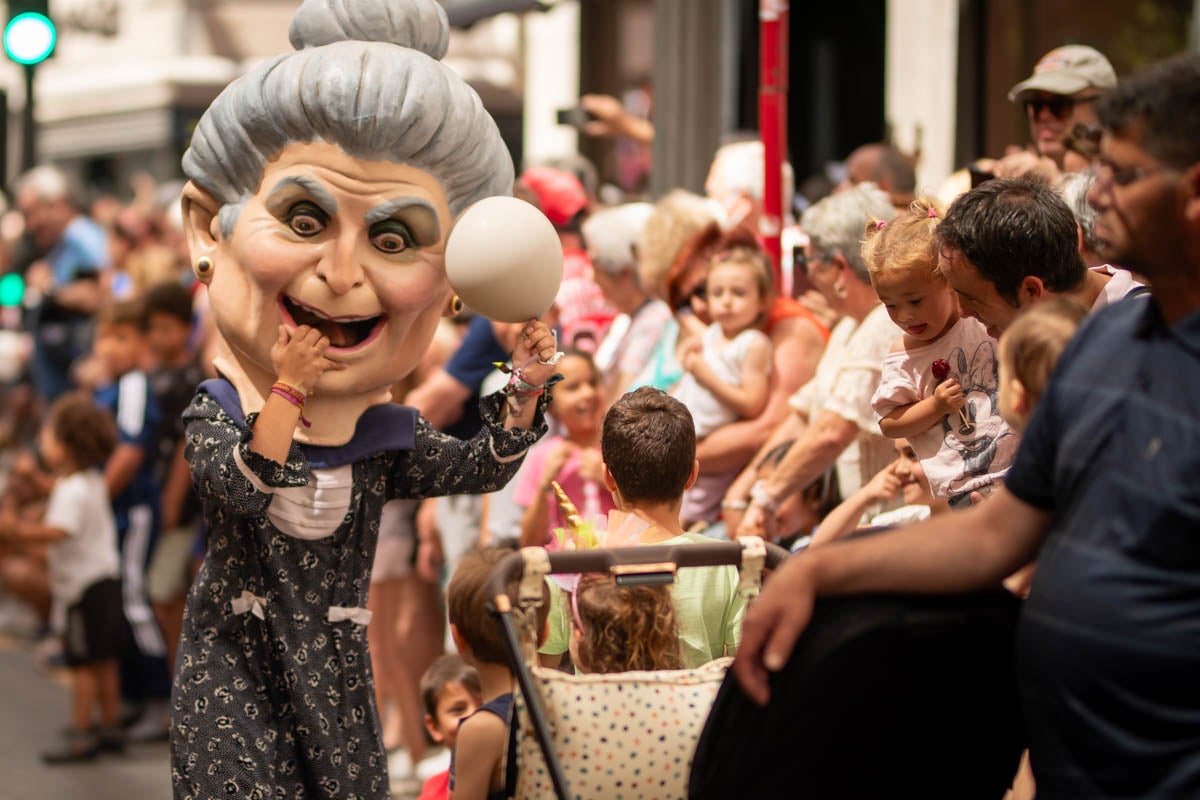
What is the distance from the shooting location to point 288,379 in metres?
3.50

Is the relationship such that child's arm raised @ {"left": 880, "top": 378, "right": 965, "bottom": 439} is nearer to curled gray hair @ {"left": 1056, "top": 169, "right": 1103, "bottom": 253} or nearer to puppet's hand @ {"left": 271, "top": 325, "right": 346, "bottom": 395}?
curled gray hair @ {"left": 1056, "top": 169, "right": 1103, "bottom": 253}

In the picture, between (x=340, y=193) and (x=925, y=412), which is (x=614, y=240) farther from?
(x=925, y=412)

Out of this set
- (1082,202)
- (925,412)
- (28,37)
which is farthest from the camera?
(28,37)

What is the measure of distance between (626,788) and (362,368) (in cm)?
136

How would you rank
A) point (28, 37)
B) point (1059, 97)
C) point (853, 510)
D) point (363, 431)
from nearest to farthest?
1. point (363, 431)
2. point (853, 510)
3. point (1059, 97)
4. point (28, 37)

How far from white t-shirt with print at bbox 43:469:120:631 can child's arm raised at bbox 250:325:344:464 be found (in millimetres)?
3757

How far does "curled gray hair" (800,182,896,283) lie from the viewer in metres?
4.44

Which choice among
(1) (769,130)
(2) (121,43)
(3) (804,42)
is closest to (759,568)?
(1) (769,130)

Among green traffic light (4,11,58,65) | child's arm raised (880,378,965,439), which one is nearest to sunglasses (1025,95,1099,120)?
child's arm raised (880,378,965,439)

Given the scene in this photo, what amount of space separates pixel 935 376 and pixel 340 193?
1310mm

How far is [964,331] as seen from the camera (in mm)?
3506

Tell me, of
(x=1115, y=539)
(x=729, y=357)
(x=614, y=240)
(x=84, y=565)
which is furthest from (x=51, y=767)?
(x=1115, y=539)

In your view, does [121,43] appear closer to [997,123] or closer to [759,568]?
[997,123]

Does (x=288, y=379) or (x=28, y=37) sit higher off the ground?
(x=28, y=37)
